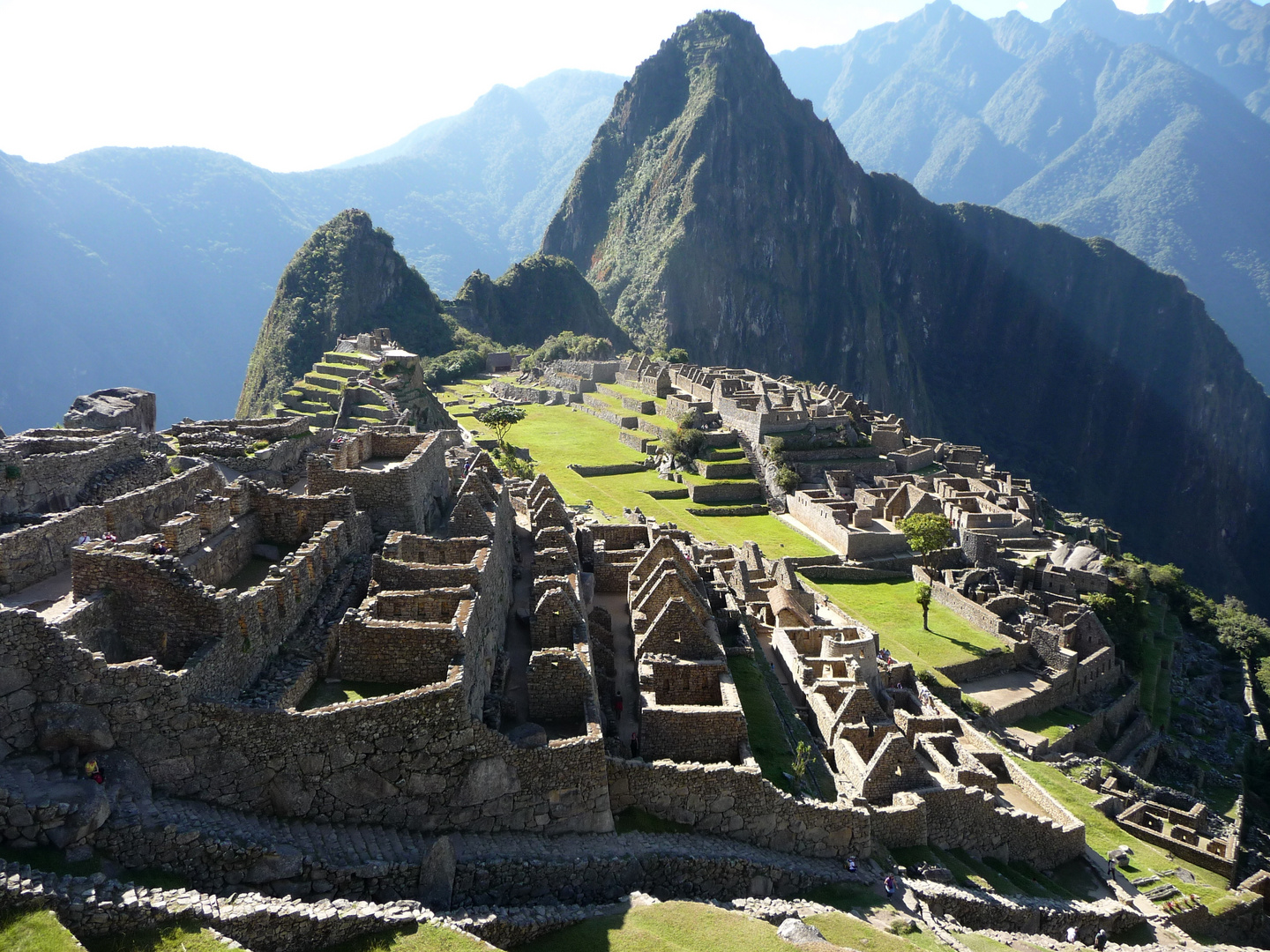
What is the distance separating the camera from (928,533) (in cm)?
4694

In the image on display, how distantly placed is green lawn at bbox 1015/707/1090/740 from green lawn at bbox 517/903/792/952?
2541cm

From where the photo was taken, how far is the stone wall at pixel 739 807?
53.9 ft

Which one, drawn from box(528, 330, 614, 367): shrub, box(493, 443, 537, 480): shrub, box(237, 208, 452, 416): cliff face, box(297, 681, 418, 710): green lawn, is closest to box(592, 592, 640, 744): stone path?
box(297, 681, 418, 710): green lawn

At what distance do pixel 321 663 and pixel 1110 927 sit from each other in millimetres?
19854

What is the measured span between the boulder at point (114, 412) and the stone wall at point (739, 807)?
18881 millimetres

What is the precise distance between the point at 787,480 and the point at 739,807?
4558 centimetres

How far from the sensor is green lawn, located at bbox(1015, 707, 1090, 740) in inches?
1383

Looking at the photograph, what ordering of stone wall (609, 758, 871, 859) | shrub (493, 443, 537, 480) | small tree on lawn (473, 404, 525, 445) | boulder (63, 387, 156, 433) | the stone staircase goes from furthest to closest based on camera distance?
small tree on lawn (473, 404, 525, 445) → the stone staircase → shrub (493, 443, 537, 480) → boulder (63, 387, 156, 433) → stone wall (609, 758, 871, 859)

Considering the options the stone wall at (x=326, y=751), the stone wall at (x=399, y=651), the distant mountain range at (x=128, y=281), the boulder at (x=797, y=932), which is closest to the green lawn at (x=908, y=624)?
the boulder at (x=797, y=932)

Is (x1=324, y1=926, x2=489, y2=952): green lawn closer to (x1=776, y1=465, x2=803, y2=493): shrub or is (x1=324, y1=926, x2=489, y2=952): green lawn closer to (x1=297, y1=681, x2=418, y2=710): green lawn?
(x1=297, y1=681, x2=418, y2=710): green lawn

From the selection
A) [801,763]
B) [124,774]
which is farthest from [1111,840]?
[124,774]

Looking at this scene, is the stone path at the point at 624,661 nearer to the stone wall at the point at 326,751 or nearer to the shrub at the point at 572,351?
the stone wall at the point at 326,751

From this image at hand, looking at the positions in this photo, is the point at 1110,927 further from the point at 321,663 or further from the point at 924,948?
the point at 321,663

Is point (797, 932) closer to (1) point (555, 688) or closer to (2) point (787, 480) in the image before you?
(1) point (555, 688)
